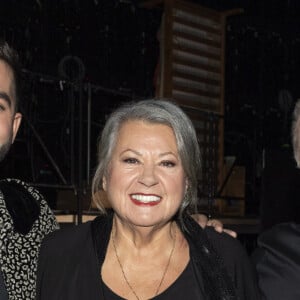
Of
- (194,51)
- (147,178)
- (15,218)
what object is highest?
(194,51)

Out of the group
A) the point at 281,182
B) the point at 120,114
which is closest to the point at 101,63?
the point at 281,182

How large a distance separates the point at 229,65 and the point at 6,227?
7258mm

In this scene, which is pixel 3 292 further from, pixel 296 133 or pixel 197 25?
pixel 197 25

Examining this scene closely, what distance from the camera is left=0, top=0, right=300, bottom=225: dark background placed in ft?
22.8

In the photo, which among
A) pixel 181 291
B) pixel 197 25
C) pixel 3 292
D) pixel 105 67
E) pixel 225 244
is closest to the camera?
pixel 3 292

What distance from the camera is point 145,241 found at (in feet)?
8.09

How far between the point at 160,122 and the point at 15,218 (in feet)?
2.10

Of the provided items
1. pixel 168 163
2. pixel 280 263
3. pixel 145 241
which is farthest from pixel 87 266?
pixel 280 263

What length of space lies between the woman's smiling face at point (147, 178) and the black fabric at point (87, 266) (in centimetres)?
19

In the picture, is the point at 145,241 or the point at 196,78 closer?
the point at 145,241

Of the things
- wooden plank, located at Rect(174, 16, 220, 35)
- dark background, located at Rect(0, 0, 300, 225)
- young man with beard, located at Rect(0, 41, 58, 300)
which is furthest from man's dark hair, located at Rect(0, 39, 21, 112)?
wooden plank, located at Rect(174, 16, 220, 35)

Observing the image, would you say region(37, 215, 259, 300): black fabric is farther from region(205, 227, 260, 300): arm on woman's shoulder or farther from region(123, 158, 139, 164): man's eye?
region(123, 158, 139, 164): man's eye

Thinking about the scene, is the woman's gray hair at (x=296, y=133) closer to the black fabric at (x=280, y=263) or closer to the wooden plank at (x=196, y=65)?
the black fabric at (x=280, y=263)

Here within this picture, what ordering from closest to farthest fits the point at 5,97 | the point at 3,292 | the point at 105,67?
1. the point at 3,292
2. the point at 5,97
3. the point at 105,67
